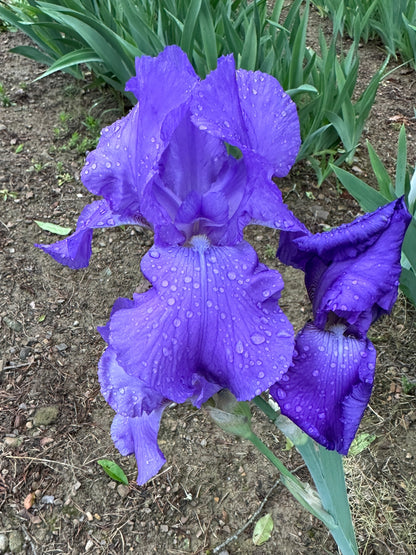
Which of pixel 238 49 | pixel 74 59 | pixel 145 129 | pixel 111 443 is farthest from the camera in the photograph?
pixel 74 59

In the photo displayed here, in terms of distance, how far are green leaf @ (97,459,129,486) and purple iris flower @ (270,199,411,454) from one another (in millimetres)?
990

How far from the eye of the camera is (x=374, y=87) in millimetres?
2277

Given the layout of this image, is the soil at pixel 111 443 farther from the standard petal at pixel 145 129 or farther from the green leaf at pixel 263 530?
the standard petal at pixel 145 129

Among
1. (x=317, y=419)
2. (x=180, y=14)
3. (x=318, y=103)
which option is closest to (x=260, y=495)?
(x=317, y=419)

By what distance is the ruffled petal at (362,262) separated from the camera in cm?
74

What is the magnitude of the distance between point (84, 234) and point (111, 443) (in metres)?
1.00

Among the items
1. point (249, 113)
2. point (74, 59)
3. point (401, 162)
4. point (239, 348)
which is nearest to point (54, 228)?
point (74, 59)

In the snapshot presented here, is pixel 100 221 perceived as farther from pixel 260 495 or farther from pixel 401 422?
pixel 401 422

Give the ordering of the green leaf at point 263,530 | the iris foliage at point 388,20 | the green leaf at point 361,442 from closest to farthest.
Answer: the green leaf at point 263,530 < the green leaf at point 361,442 < the iris foliage at point 388,20

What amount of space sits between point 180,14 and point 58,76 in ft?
3.36

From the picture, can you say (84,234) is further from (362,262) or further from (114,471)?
(114,471)

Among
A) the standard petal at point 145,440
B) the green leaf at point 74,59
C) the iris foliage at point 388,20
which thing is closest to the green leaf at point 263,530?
the standard petal at point 145,440

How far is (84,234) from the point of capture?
0.93 meters

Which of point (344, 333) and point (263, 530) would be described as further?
point (263, 530)
